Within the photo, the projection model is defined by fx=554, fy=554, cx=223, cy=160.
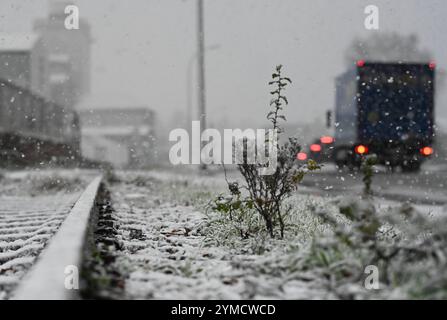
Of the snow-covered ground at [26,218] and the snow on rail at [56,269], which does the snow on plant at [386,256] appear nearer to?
the snow on rail at [56,269]

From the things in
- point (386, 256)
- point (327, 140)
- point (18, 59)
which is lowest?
point (327, 140)

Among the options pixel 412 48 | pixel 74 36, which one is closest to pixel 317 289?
pixel 412 48

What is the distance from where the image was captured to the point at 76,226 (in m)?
3.20

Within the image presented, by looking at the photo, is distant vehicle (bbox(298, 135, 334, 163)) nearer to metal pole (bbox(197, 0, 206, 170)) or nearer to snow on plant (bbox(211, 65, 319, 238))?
metal pole (bbox(197, 0, 206, 170))

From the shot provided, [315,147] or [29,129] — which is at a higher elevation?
[29,129]

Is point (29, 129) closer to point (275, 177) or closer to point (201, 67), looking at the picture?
point (201, 67)

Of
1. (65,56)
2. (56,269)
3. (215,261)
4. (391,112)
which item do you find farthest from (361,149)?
(65,56)

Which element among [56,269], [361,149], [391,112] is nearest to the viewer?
[56,269]

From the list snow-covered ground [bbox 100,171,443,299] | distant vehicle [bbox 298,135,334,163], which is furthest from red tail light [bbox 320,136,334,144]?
snow-covered ground [bbox 100,171,443,299]

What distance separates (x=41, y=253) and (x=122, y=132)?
51.8 meters

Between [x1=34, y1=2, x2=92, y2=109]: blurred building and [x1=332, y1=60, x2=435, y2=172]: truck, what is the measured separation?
148ft

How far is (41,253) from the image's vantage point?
3469 millimetres

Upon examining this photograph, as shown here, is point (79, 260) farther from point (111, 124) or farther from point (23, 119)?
point (111, 124)

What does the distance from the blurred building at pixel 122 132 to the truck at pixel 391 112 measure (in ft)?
92.4
